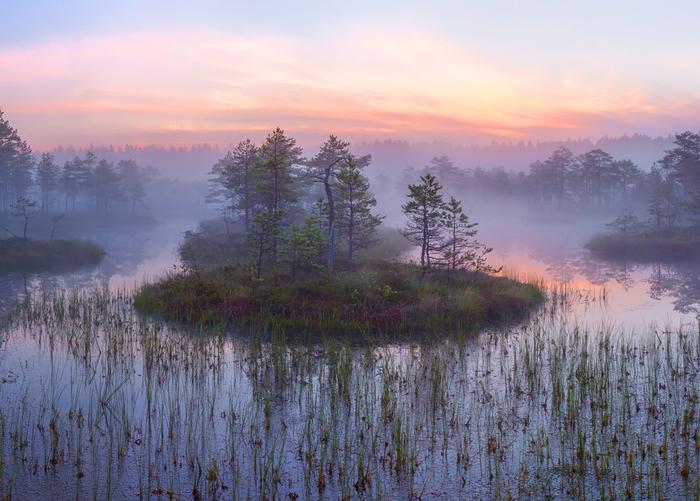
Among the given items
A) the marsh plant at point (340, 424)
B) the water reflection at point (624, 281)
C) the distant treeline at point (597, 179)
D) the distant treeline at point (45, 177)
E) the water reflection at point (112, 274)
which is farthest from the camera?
the distant treeline at point (45, 177)

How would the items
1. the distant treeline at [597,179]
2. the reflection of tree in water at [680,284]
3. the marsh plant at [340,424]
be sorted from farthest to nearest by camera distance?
the distant treeline at [597,179] < the reflection of tree in water at [680,284] < the marsh plant at [340,424]

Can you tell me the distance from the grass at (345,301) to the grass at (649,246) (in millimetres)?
30428

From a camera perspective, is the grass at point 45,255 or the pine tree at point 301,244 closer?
the pine tree at point 301,244

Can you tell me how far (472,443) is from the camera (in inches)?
415

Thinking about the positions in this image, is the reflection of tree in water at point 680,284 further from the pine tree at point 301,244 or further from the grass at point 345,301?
the pine tree at point 301,244

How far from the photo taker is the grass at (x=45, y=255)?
1729 inches

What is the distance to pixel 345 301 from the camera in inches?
953

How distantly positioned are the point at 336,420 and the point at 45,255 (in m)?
44.3

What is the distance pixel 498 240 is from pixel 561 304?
4618cm

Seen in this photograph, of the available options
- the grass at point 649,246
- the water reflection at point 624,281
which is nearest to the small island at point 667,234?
the grass at point 649,246

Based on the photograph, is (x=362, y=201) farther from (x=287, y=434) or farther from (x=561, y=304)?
(x=287, y=434)

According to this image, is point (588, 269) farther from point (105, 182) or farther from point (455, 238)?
point (105, 182)

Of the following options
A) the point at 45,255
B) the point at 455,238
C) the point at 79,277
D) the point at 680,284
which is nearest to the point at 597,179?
the point at 680,284

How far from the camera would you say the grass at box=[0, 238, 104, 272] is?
144ft
